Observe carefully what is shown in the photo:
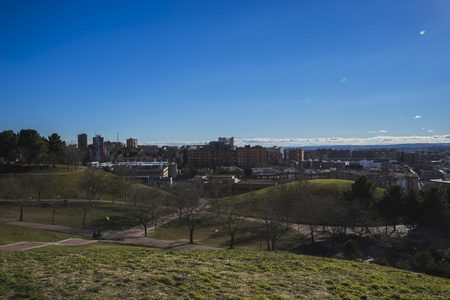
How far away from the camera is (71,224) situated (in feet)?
115

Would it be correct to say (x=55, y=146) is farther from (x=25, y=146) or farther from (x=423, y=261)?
(x=423, y=261)

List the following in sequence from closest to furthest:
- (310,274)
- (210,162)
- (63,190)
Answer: (310,274) < (63,190) < (210,162)

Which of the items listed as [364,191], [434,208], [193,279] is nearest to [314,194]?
[364,191]

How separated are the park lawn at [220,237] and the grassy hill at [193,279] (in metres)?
13.6

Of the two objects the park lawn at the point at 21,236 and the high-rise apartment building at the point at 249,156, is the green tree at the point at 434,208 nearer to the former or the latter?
the park lawn at the point at 21,236

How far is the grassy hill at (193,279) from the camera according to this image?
977 centimetres

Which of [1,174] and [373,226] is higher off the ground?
[1,174]

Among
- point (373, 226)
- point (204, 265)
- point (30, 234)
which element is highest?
point (204, 265)

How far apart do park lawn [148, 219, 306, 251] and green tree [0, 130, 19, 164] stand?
1736 inches

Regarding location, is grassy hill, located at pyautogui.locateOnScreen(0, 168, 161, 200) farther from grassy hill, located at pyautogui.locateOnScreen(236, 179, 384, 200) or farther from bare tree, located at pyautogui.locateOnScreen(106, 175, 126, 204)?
grassy hill, located at pyautogui.locateOnScreen(236, 179, 384, 200)

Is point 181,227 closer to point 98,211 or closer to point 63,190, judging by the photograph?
point 98,211

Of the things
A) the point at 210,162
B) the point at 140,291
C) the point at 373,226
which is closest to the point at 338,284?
the point at 140,291

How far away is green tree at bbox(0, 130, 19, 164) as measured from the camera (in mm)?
59688

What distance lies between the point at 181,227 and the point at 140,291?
28.1m
